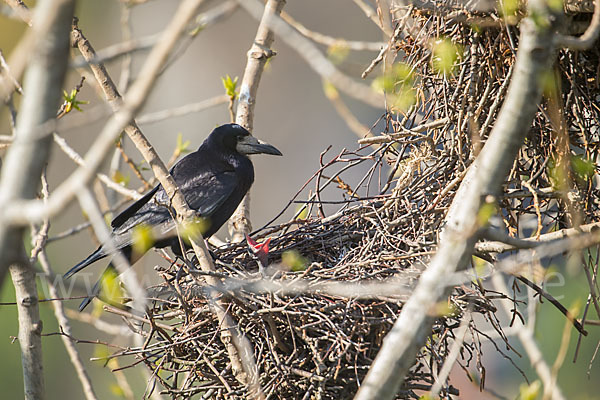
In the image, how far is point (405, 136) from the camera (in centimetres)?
300

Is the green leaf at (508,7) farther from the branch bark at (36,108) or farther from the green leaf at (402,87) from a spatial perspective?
the branch bark at (36,108)

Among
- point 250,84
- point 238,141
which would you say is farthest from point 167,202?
point 250,84

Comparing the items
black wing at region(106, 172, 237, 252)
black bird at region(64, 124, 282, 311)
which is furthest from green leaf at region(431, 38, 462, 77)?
black wing at region(106, 172, 237, 252)

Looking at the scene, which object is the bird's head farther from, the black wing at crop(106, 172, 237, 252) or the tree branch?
the black wing at crop(106, 172, 237, 252)

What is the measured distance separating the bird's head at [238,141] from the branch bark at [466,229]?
95.0 inches

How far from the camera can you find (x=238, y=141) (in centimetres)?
420

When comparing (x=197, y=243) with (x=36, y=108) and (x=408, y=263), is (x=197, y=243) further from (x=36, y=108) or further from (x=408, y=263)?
(x=36, y=108)

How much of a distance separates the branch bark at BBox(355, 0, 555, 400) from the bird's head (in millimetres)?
2412

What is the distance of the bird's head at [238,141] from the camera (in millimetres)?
4117

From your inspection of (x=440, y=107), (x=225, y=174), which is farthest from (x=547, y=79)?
(x=225, y=174)

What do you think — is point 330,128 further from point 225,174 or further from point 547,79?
point 547,79

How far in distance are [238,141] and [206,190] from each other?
431 millimetres

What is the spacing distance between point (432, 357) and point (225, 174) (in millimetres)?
1982

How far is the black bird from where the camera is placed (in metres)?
3.77
